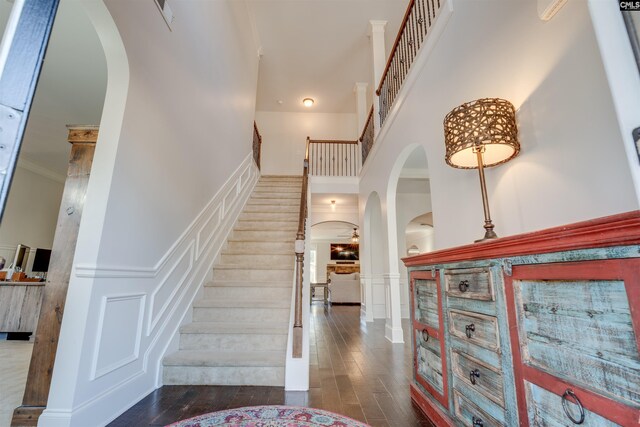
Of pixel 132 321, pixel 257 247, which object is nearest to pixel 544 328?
pixel 132 321

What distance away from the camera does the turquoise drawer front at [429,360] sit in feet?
5.08


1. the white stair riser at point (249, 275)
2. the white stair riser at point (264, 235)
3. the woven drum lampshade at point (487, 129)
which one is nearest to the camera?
the woven drum lampshade at point (487, 129)

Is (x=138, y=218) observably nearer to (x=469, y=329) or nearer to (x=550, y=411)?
(x=469, y=329)

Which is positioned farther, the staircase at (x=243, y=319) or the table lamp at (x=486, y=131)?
the staircase at (x=243, y=319)

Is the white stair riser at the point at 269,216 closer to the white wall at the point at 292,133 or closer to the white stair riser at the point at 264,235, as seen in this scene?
the white stair riser at the point at 264,235

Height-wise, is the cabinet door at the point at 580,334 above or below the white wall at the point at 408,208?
below

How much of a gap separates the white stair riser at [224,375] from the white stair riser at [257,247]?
5.28 ft

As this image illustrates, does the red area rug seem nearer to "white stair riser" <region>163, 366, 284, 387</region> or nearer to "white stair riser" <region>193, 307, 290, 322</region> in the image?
"white stair riser" <region>163, 366, 284, 387</region>

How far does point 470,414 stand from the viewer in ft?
4.04

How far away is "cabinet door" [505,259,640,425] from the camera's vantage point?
62 cm

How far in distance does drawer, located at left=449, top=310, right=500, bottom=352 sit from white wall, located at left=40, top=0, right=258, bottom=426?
1.88 metres

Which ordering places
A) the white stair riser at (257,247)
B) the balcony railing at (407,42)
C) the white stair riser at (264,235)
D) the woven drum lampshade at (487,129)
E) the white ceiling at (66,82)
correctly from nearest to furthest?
the woven drum lampshade at (487,129), the white ceiling at (66,82), the balcony railing at (407,42), the white stair riser at (257,247), the white stair riser at (264,235)

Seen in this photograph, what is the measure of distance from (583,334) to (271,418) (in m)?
1.60

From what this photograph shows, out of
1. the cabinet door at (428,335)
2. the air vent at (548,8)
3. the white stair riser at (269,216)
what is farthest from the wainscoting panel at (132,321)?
the air vent at (548,8)
